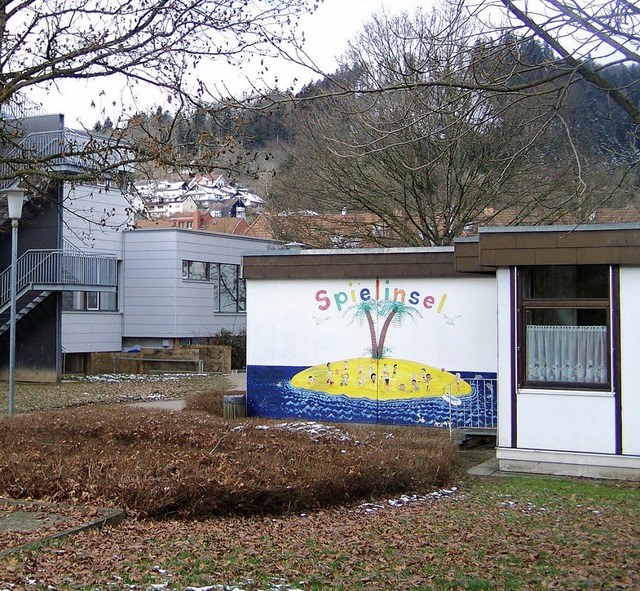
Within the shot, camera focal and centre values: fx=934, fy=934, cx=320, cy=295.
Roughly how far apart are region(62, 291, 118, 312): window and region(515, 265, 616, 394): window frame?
2143cm

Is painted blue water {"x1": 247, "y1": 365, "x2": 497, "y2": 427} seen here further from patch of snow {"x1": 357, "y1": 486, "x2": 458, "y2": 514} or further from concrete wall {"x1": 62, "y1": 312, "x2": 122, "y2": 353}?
concrete wall {"x1": 62, "y1": 312, "x2": 122, "y2": 353}

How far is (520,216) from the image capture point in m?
27.9

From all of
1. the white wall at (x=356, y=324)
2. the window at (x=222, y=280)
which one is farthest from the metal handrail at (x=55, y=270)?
the white wall at (x=356, y=324)

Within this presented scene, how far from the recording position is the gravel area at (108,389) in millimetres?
23562

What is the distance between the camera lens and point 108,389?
27.1 metres

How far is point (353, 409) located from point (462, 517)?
7.94m

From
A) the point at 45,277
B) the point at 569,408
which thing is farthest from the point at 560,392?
the point at 45,277

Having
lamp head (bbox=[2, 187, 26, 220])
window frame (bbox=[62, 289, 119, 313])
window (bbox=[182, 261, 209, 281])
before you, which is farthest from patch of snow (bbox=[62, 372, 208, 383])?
lamp head (bbox=[2, 187, 26, 220])

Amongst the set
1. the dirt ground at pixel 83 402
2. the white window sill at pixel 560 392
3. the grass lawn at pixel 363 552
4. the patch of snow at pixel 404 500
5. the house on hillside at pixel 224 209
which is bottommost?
the patch of snow at pixel 404 500

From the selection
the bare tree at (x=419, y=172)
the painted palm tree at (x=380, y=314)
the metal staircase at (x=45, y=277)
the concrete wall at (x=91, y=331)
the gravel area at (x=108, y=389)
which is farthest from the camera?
the concrete wall at (x=91, y=331)

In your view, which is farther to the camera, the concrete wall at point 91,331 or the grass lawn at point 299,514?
the concrete wall at point 91,331

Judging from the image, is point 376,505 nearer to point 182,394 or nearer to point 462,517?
point 462,517

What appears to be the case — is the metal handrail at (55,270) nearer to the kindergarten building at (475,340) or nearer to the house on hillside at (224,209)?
the kindergarten building at (475,340)

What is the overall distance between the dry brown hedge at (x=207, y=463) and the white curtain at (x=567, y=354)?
1743mm
